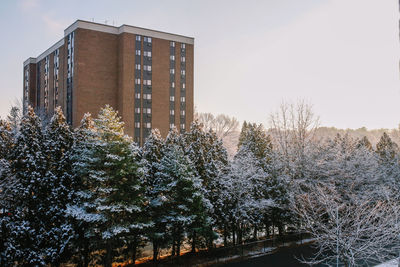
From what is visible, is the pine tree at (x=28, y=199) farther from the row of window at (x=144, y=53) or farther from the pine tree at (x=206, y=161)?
the row of window at (x=144, y=53)

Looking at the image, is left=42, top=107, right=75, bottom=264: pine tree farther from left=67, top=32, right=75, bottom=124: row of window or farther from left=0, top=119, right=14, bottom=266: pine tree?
left=67, top=32, right=75, bottom=124: row of window

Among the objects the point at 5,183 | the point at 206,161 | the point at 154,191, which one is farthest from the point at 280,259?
the point at 5,183

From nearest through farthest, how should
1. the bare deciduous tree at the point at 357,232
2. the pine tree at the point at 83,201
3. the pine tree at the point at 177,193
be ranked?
the bare deciduous tree at the point at 357,232, the pine tree at the point at 83,201, the pine tree at the point at 177,193

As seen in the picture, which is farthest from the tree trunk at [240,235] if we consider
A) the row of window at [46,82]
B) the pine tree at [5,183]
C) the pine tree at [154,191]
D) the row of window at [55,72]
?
the row of window at [46,82]

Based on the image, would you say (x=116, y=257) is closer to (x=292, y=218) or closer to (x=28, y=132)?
(x=28, y=132)

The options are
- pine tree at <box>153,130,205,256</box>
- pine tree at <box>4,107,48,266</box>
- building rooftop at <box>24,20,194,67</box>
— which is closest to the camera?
pine tree at <box>4,107,48,266</box>

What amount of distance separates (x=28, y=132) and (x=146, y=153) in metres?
7.11

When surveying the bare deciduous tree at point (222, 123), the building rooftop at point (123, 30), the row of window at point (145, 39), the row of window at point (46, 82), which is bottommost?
the bare deciduous tree at point (222, 123)

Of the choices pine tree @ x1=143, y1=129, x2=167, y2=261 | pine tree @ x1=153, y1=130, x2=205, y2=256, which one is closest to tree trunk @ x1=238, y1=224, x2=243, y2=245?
pine tree @ x1=153, y1=130, x2=205, y2=256

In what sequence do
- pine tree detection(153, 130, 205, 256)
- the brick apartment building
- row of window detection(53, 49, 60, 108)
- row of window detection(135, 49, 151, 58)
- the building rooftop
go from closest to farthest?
1. pine tree detection(153, 130, 205, 256)
2. the brick apartment building
3. the building rooftop
4. row of window detection(135, 49, 151, 58)
5. row of window detection(53, 49, 60, 108)

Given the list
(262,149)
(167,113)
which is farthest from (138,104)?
(262,149)

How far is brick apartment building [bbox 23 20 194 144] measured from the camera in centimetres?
5369

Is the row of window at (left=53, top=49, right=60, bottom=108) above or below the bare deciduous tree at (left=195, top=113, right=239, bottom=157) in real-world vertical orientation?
above

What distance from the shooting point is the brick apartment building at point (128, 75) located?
176ft
